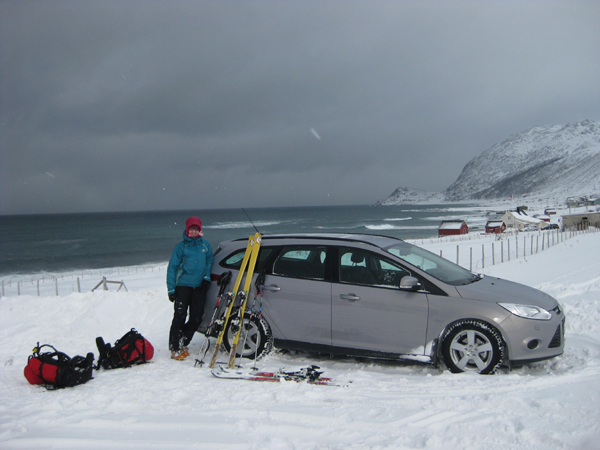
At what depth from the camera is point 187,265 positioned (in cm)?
550

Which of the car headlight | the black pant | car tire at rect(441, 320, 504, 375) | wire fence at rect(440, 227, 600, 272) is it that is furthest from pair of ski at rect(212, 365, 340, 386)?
wire fence at rect(440, 227, 600, 272)

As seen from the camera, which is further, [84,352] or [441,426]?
[84,352]

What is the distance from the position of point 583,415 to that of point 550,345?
141 cm

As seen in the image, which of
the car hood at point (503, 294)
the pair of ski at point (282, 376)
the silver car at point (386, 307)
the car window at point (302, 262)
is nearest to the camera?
the pair of ski at point (282, 376)

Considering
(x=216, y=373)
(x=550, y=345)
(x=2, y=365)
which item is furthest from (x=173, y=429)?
(x=550, y=345)

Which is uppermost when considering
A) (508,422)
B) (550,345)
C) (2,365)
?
(550,345)

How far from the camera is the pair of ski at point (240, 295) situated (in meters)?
5.14

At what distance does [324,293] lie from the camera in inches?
197

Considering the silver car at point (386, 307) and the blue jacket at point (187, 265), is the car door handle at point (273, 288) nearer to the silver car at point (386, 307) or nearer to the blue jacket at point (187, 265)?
the silver car at point (386, 307)

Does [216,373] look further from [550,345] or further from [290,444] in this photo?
[550,345]

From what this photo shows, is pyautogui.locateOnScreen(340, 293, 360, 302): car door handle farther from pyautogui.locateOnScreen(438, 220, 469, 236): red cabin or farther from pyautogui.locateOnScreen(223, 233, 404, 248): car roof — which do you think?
pyautogui.locateOnScreen(438, 220, 469, 236): red cabin

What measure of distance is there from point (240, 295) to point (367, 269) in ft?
5.48

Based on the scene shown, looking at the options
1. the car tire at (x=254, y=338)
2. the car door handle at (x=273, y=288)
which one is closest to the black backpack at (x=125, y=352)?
the car tire at (x=254, y=338)

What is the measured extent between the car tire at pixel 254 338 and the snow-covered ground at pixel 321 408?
0.57 feet
